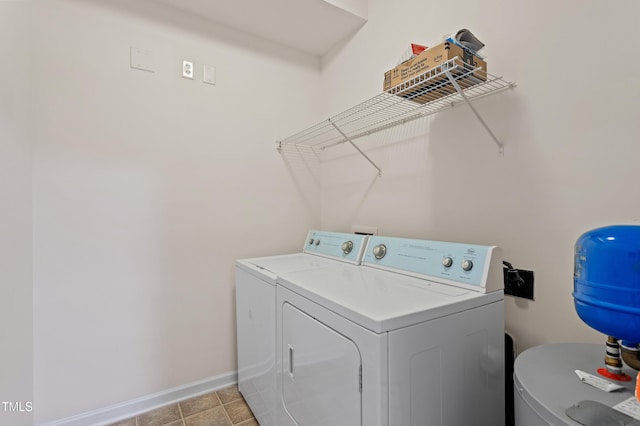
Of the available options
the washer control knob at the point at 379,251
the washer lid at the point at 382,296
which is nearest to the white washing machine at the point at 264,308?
the washer control knob at the point at 379,251

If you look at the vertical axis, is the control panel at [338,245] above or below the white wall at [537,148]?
below

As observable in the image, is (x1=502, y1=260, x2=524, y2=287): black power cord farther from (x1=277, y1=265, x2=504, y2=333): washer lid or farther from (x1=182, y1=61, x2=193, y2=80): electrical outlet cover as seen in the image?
(x1=182, y1=61, x2=193, y2=80): electrical outlet cover

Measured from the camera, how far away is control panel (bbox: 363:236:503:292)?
1.11 metres

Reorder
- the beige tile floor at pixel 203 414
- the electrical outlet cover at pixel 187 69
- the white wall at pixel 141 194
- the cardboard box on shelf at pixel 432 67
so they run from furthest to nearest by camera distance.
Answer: the electrical outlet cover at pixel 187 69 → the beige tile floor at pixel 203 414 → the white wall at pixel 141 194 → the cardboard box on shelf at pixel 432 67

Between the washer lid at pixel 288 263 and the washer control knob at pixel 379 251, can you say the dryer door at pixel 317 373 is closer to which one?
the washer lid at pixel 288 263

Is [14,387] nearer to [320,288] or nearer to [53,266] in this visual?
[53,266]

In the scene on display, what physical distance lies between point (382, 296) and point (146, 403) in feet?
5.57

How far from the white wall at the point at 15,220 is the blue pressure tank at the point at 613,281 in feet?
6.17

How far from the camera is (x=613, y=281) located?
69 cm

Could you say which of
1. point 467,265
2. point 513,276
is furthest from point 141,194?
point 513,276

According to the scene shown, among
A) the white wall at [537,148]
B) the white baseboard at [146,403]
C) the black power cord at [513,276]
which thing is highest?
the white wall at [537,148]

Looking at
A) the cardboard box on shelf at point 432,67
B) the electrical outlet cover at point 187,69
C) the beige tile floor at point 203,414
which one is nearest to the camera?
the cardboard box on shelf at point 432,67

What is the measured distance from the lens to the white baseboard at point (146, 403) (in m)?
1.66

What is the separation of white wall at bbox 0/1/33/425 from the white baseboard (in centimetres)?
23
